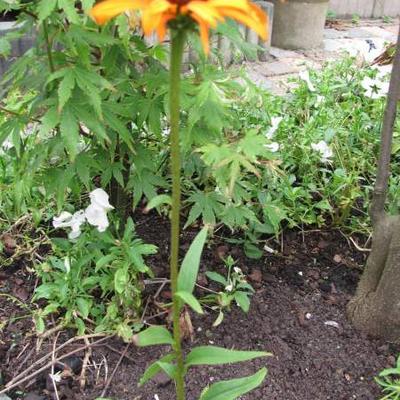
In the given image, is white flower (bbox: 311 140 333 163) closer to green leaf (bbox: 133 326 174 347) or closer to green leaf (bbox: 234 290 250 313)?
green leaf (bbox: 234 290 250 313)

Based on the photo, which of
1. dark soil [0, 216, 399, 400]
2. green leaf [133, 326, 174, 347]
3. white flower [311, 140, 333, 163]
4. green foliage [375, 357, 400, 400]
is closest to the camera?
green leaf [133, 326, 174, 347]

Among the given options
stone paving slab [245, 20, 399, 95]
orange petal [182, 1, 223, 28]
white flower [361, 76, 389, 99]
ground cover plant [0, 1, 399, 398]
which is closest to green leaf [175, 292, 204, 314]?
ground cover plant [0, 1, 399, 398]

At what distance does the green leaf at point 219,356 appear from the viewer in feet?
3.63

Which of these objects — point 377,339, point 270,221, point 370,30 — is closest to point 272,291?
point 270,221

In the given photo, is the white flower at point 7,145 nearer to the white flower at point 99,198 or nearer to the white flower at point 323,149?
the white flower at point 99,198

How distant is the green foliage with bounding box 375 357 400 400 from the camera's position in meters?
1.48

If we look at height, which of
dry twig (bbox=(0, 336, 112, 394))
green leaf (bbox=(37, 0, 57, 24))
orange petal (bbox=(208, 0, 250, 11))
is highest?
orange petal (bbox=(208, 0, 250, 11))

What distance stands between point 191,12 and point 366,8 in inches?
246

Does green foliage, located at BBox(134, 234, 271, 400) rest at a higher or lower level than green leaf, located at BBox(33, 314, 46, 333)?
higher

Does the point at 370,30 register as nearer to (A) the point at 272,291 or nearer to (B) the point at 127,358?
(A) the point at 272,291

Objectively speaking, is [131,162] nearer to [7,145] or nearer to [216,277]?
[216,277]

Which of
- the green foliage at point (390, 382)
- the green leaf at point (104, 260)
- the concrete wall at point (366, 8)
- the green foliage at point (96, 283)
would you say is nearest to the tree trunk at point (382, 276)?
the green foliage at point (390, 382)

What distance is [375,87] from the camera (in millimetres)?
2457

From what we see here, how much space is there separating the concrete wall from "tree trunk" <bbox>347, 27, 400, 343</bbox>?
5014 mm
